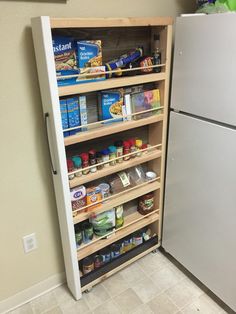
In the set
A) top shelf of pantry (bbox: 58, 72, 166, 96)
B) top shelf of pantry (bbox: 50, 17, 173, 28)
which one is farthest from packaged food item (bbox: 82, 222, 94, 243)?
top shelf of pantry (bbox: 50, 17, 173, 28)

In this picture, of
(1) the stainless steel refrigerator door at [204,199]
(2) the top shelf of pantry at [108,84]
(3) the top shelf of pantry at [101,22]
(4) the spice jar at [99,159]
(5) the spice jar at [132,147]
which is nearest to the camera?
(3) the top shelf of pantry at [101,22]

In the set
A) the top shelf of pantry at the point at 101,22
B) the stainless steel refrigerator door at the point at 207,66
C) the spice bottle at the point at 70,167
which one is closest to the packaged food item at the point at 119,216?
the spice bottle at the point at 70,167

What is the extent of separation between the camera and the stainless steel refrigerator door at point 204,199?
1.19 m

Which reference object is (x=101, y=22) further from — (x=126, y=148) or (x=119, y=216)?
(x=119, y=216)

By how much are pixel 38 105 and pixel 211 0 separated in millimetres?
895

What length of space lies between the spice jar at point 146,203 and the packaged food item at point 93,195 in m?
0.35

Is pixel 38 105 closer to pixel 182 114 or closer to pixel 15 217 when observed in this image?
pixel 15 217

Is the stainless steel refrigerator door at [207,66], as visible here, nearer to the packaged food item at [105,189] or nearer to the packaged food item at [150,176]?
the packaged food item at [150,176]

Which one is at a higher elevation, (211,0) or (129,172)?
(211,0)

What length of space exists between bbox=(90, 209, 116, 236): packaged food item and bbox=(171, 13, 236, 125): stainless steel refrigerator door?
682mm

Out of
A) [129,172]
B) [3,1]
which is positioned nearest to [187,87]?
[129,172]

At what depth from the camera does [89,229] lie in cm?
144

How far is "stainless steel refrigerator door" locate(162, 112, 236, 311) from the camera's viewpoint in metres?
1.19

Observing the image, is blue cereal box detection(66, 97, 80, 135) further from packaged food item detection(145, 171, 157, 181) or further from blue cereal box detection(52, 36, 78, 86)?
packaged food item detection(145, 171, 157, 181)
